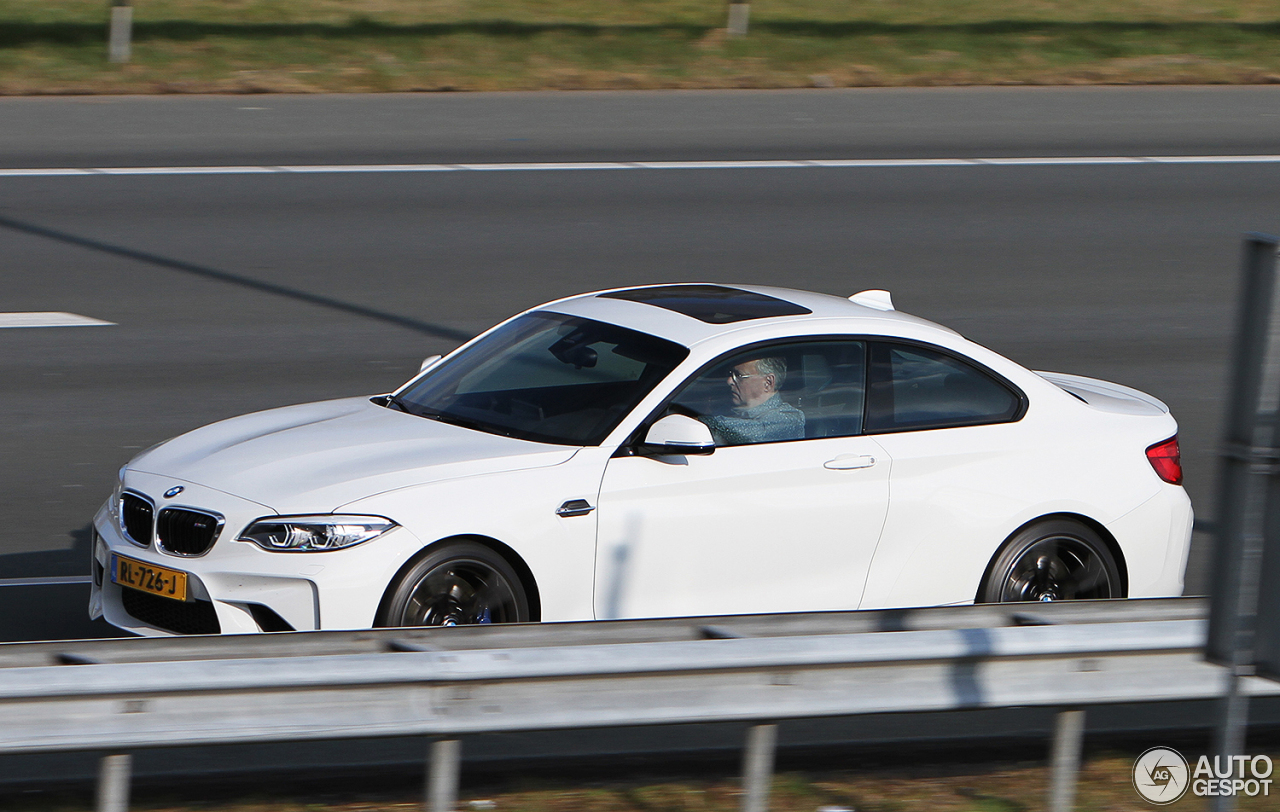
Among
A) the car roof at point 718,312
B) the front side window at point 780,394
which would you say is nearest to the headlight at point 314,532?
the front side window at point 780,394

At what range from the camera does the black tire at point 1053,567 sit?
23.6 ft

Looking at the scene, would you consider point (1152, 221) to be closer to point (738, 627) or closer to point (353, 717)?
point (738, 627)

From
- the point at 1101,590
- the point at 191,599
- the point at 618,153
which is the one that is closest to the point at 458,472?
the point at 191,599

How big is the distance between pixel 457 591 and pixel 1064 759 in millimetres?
2384

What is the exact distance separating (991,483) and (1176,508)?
0.98m

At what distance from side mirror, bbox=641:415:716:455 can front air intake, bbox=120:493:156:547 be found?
6.40 feet

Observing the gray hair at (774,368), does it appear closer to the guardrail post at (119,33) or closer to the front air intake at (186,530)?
the front air intake at (186,530)

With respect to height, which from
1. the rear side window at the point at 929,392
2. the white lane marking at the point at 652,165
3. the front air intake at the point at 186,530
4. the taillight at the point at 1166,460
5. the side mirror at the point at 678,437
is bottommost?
the front air intake at the point at 186,530

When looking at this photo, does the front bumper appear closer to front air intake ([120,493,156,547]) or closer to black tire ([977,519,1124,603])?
front air intake ([120,493,156,547])

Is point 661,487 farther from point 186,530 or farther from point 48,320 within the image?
point 48,320

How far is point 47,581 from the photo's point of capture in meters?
7.99

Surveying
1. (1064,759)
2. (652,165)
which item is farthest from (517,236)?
(1064,759)

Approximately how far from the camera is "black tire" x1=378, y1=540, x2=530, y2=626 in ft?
20.7

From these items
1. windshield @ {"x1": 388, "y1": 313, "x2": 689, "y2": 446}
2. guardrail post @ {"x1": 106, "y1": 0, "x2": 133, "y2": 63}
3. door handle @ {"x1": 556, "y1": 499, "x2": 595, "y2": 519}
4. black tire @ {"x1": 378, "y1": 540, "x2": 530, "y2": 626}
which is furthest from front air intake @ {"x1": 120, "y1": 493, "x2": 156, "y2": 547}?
guardrail post @ {"x1": 106, "y1": 0, "x2": 133, "y2": 63}
